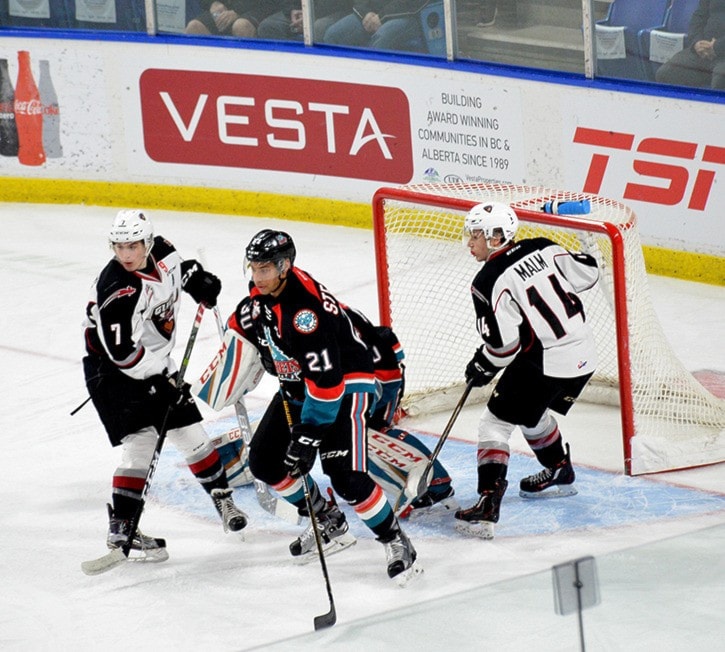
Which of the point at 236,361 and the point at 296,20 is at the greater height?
the point at 296,20

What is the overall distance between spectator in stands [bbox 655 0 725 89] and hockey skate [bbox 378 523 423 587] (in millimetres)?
3194

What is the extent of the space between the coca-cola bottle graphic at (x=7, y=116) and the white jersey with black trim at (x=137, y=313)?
181 inches

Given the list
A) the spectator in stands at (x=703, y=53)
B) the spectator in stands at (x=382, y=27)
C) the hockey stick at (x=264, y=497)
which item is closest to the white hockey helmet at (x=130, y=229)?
the hockey stick at (x=264, y=497)

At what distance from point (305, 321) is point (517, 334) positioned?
76 centimetres

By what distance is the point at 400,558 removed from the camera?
4.00m

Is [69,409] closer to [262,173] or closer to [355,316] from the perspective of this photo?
[355,316]

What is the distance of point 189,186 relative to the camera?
8.32 metres

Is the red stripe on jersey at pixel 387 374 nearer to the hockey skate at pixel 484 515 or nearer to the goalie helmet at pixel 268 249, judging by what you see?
the hockey skate at pixel 484 515

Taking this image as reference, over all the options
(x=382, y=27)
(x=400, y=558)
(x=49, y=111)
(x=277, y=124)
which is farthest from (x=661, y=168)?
(x=49, y=111)

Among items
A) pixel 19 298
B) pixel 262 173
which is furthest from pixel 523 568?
pixel 262 173

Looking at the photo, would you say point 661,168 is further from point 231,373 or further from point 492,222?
point 231,373

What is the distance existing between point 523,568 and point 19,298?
3749 mm

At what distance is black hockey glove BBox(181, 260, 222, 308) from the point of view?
4.41 meters

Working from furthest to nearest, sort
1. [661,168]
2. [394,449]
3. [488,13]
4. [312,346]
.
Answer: [488,13] → [661,168] → [394,449] → [312,346]
